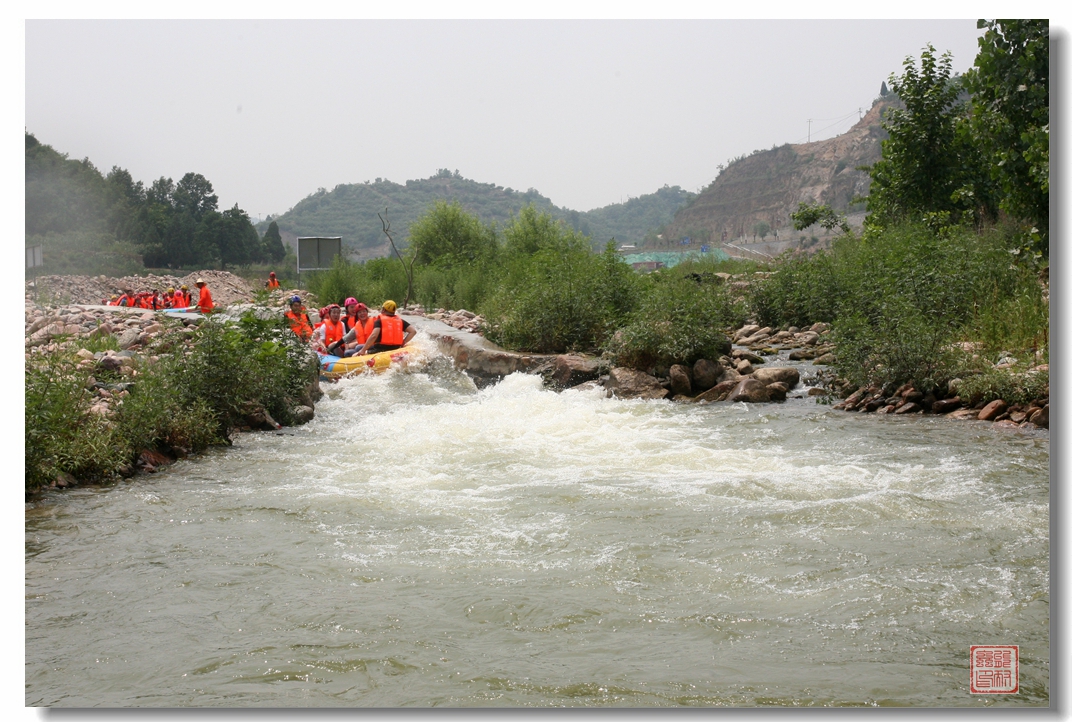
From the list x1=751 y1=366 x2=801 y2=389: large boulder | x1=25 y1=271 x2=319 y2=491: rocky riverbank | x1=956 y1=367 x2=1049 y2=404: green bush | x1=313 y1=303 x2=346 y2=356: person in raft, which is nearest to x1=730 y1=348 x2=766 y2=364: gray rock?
x1=751 y1=366 x2=801 y2=389: large boulder

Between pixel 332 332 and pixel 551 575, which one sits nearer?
pixel 551 575

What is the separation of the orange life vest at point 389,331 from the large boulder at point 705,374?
14.5 feet

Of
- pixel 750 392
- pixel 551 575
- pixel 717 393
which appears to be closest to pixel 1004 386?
pixel 750 392

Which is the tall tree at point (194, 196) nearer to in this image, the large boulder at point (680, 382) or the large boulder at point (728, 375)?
the large boulder at point (680, 382)

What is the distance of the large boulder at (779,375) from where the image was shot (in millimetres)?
9938

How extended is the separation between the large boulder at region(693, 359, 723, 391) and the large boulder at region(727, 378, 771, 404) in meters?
0.48

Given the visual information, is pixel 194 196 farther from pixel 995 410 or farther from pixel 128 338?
pixel 995 410

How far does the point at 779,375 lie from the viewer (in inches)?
392

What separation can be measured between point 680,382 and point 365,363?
4.19 metres

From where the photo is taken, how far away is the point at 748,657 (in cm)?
284

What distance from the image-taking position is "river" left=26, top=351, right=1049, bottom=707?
8.84ft
